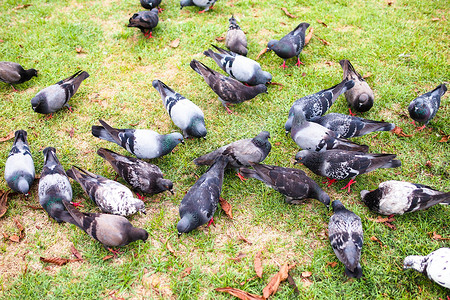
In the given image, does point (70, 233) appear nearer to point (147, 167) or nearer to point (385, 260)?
point (147, 167)

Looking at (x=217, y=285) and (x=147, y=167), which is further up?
(x=147, y=167)

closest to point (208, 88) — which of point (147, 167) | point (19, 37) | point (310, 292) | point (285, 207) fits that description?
point (147, 167)

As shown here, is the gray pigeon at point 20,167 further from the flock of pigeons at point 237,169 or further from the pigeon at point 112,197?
the pigeon at point 112,197

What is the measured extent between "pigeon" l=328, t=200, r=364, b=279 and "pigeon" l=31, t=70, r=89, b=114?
4.96m

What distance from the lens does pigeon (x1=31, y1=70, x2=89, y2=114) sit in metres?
5.38

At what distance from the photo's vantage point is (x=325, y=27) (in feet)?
24.8

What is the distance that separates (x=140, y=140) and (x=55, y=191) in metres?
1.34

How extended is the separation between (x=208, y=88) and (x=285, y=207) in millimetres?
3059

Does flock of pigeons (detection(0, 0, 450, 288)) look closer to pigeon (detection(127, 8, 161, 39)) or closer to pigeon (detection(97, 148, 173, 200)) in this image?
pigeon (detection(97, 148, 173, 200))

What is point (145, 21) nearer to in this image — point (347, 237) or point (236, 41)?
point (236, 41)

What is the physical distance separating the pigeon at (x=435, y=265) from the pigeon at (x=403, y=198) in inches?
25.6

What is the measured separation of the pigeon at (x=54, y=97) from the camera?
17.6 ft

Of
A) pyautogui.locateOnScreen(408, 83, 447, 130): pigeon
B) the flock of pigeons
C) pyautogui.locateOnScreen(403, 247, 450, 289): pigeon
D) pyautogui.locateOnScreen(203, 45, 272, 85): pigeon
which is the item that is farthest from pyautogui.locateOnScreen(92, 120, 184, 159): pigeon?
pyautogui.locateOnScreen(408, 83, 447, 130): pigeon

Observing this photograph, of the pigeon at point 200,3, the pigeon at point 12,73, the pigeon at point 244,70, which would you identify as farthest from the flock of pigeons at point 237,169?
the pigeon at point 200,3
